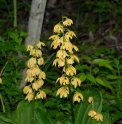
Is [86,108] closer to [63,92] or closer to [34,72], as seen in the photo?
[63,92]

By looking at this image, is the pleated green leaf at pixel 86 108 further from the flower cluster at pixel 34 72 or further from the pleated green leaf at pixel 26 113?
the flower cluster at pixel 34 72

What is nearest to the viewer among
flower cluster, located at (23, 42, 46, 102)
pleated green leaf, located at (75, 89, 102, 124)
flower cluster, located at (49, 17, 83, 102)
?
flower cluster, located at (49, 17, 83, 102)

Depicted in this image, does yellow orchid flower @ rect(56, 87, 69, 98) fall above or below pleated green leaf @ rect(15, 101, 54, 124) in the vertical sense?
above

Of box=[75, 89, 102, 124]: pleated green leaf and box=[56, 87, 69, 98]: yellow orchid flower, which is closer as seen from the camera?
box=[56, 87, 69, 98]: yellow orchid flower

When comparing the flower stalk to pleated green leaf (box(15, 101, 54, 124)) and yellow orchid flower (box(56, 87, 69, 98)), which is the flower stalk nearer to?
yellow orchid flower (box(56, 87, 69, 98))

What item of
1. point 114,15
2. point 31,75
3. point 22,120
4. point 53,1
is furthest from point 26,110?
point 53,1

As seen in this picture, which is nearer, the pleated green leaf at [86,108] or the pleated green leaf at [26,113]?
the pleated green leaf at [26,113]

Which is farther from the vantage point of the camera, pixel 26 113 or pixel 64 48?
pixel 26 113

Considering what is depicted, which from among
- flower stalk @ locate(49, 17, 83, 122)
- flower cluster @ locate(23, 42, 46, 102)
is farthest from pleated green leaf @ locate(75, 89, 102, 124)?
flower cluster @ locate(23, 42, 46, 102)

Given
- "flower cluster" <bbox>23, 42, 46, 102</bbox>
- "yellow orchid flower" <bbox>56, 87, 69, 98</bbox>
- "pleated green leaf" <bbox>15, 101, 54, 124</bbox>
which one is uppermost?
"flower cluster" <bbox>23, 42, 46, 102</bbox>

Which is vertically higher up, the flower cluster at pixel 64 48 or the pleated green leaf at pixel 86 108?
the flower cluster at pixel 64 48

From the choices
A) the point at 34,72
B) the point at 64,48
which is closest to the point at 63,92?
the point at 34,72

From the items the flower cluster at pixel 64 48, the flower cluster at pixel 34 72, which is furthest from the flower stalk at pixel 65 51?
the flower cluster at pixel 34 72

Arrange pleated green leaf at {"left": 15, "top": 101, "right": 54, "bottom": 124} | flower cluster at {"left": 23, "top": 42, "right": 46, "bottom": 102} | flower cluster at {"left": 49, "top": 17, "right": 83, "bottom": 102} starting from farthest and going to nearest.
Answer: pleated green leaf at {"left": 15, "top": 101, "right": 54, "bottom": 124} → flower cluster at {"left": 23, "top": 42, "right": 46, "bottom": 102} → flower cluster at {"left": 49, "top": 17, "right": 83, "bottom": 102}
